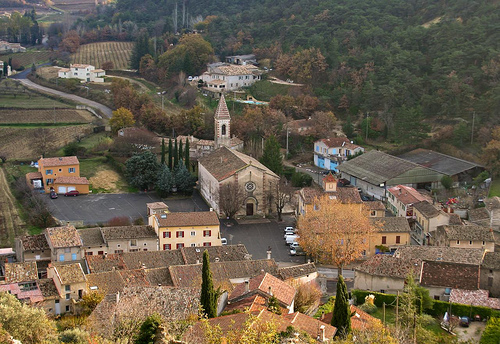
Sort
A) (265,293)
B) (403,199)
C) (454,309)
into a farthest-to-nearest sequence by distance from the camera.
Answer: (403,199), (454,309), (265,293)

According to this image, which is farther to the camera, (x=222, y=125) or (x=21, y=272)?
(x=222, y=125)

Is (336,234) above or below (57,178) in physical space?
above

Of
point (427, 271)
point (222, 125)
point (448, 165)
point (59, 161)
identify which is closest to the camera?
point (427, 271)

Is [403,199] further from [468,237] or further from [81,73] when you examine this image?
[81,73]

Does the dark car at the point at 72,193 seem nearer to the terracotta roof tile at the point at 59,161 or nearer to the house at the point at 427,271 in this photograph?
the terracotta roof tile at the point at 59,161

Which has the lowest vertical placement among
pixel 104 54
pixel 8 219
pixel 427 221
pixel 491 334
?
pixel 8 219

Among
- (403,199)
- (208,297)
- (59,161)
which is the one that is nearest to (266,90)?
(59,161)

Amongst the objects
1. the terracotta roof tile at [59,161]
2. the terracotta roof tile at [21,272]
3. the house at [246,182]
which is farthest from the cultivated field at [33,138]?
the terracotta roof tile at [21,272]
